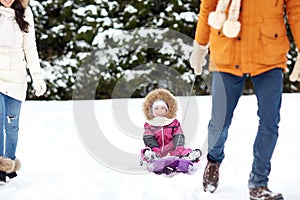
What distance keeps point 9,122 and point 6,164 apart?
0.85 ft

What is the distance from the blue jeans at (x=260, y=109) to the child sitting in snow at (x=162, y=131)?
2.83 ft

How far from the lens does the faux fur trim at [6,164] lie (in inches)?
120

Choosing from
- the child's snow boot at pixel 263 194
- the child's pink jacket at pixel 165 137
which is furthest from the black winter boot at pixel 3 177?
the child's snow boot at pixel 263 194

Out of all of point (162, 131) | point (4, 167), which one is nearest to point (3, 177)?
point (4, 167)

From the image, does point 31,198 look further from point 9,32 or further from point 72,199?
point 9,32

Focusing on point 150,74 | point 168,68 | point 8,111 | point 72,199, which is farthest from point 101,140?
point 168,68

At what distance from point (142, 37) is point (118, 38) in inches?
18.2

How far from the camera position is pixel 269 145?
2475mm

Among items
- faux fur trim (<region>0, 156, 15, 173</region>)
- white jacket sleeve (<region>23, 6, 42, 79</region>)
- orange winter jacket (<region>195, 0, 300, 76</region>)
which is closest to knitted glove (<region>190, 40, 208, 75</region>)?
orange winter jacket (<region>195, 0, 300, 76</region>)

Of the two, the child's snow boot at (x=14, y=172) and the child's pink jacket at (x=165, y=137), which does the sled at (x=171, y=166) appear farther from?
the child's snow boot at (x=14, y=172)

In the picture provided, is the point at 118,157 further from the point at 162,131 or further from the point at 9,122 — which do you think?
the point at 9,122

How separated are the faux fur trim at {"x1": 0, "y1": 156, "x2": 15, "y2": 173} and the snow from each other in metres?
0.09

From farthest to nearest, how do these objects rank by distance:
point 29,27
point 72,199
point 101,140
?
point 101,140, point 29,27, point 72,199

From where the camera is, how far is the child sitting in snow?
3.47 m
